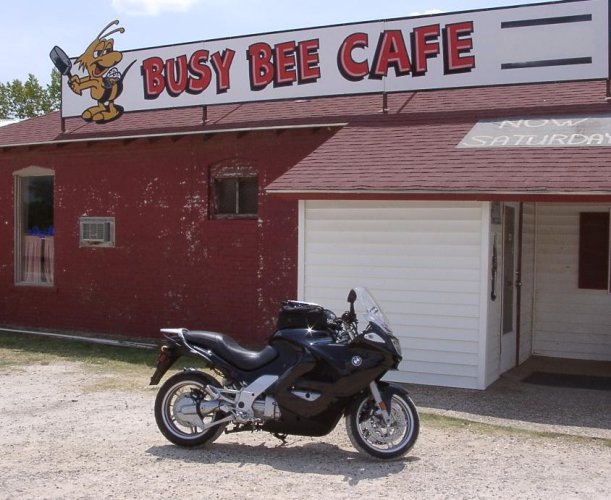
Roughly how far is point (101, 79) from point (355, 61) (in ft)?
15.4

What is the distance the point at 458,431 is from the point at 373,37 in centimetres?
651

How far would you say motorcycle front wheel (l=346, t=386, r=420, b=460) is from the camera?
20.8ft

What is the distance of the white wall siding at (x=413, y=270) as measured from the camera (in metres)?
9.36

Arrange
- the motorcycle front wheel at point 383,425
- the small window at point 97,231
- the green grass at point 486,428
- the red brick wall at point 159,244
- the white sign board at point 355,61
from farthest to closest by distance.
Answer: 1. the small window at point 97,231
2. the red brick wall at point 159,244
3. the white sign board at point 355,61
4. the green grass at point 486,428
5. the motorcycle front wheel at point 383,425

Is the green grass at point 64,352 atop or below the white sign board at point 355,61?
below

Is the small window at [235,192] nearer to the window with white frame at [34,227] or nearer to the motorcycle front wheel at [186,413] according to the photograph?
the window with white frame at [34,227]

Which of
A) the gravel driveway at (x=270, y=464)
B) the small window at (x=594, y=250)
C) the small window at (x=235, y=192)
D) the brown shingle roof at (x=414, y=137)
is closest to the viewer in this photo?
the gravel driveway at (x=270, y=464)

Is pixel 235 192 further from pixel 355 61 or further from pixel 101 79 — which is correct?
pixel 101 79

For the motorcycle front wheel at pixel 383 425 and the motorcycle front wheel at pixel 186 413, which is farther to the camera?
the motorcycle front wheel at pixel 186 413

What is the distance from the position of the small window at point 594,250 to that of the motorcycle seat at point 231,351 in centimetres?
649

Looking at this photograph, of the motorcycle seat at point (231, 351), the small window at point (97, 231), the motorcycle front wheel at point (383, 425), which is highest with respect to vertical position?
the small window at point (97, 231)

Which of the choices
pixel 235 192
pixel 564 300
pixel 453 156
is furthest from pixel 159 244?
pixel 564 300

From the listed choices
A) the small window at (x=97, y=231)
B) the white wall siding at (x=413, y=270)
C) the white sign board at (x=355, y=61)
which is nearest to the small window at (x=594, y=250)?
the white sign board at (x=355, y=61)

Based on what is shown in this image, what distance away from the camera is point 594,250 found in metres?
11.5
